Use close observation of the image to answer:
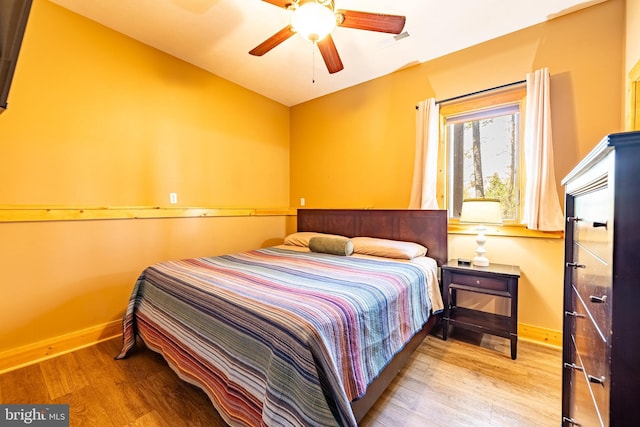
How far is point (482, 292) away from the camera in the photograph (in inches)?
87.4

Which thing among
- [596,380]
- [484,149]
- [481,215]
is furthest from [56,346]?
[484,149]

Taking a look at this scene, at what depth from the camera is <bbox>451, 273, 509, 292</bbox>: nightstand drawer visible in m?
2.17

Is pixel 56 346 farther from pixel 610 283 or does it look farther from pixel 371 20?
pixel 371 20

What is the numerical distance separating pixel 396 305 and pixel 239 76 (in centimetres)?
312

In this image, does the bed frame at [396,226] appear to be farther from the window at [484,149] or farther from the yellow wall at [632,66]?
the yellow wall at [632,66]

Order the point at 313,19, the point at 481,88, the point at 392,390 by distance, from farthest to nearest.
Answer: the point at 481,88 → the point at 392,390 → the point at 313,19

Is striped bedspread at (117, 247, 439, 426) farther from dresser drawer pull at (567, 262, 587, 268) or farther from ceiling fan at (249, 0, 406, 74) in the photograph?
ceiling fan at (249, 0, 406, 74)

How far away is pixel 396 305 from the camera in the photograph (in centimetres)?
172

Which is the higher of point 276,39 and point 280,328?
point 276,39

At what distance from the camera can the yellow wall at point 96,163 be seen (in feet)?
6.62

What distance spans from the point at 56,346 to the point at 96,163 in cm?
154

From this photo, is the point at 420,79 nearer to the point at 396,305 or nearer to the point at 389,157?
the point at 389,157

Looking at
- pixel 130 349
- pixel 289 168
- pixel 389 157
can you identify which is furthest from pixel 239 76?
pixel 130 349

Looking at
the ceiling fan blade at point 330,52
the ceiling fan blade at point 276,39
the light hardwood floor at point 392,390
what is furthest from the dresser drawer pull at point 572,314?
the ceiling fan blade at point 276,39
